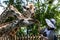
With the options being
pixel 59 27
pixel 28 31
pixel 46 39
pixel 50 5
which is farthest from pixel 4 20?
pixel 59 27

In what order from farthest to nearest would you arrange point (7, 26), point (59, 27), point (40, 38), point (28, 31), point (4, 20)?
point (59, 27), point (28, 31), point (40, 38), point (4, 20), point (7, 26)

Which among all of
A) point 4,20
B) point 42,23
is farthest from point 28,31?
point 4,20

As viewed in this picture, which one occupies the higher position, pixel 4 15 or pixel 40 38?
pixel 4 15

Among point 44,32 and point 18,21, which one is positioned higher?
point 18,21

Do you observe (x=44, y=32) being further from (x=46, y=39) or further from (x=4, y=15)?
(x=4, y=15)

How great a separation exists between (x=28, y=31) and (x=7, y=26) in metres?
1.96

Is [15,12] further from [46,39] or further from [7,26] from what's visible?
[46,39]

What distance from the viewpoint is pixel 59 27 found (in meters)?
5.30

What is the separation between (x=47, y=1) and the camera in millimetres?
4762

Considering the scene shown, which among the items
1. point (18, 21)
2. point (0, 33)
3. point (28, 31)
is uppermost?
point (18, 21)

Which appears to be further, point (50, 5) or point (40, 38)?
point (50, 5)

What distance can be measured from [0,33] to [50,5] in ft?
8.15

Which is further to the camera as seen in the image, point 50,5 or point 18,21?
point 50,5

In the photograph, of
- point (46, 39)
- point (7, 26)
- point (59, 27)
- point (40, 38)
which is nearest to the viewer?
point (7, 26)
